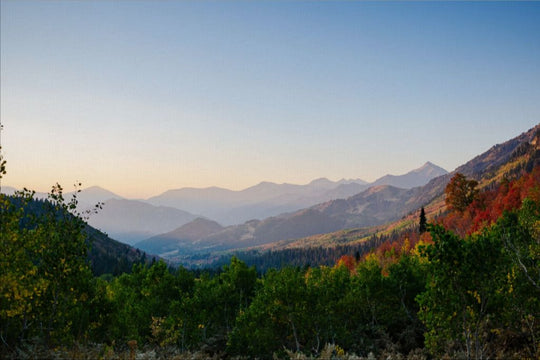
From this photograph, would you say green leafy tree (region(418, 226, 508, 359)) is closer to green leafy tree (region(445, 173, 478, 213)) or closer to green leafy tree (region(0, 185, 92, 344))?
green leafy tree (region(0, 185, 92, 344))

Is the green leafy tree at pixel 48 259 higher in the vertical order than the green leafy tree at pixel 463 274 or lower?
higher

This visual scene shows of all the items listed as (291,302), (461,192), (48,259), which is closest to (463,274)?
(291,302)

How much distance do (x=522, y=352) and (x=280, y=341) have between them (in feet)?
91.6

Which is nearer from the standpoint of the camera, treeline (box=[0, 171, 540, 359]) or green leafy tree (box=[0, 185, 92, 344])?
green leafy tree (box=[0, 185, 92, 344])

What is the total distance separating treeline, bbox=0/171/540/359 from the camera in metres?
22.2

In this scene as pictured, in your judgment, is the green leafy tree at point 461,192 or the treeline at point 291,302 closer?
the treeline at point 291,302

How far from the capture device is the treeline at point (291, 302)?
22.2 metres

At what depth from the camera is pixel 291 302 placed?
44.9 metres

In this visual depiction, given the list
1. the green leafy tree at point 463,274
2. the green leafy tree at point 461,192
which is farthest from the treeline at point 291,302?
the green leafy tree at point 461,192

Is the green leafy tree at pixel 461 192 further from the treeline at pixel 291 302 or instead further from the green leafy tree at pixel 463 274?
the green leafy tree at pixel 463 274

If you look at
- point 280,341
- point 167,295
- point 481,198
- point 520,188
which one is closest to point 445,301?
point 280,341

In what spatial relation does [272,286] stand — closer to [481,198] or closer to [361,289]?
[361,289]

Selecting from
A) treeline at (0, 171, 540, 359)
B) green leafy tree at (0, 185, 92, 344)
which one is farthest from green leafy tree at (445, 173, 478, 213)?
green leafy tree at (0, 185, 92, 344)

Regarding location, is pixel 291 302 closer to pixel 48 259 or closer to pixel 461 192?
pixel 48 259
